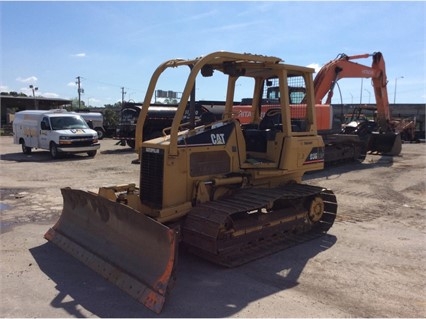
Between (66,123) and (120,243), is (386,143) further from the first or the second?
(120,243)

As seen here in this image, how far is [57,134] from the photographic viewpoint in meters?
17.8

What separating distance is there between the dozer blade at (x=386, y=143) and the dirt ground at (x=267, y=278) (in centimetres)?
1065

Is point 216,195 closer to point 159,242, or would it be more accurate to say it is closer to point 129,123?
point 159,242

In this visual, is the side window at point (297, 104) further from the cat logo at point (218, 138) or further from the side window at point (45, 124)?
the side window at point (45, 124)

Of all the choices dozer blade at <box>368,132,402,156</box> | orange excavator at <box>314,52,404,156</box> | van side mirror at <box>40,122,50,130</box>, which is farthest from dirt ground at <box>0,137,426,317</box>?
dozer blade at <box>368,132,402,156</box>

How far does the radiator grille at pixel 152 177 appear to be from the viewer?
18.5 ft

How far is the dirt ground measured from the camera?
13.8ft

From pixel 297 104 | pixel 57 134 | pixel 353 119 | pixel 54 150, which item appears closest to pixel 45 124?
pixel 57 134

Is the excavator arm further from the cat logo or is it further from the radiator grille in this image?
the radiator grille

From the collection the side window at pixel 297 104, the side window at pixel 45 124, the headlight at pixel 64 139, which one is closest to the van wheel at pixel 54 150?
the headlight at pixel 64 139

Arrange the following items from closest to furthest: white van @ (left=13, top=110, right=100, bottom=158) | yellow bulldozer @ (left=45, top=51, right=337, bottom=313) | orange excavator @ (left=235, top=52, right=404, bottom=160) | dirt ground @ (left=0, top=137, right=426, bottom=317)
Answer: dirt ground @ (left=0, top=137, right=426, bottom=317) → yellow bulldozer @ (left=45, top=51, right=337, bottom=313) → orange excavator @ (left=235, top=52, right=404, bottom=160) → white van @ (left=13, top=110, right=100, bottom=158)

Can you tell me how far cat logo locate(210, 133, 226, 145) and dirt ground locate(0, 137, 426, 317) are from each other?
1.62 m

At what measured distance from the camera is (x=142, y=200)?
19.5 ft

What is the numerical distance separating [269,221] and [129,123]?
16549 mm
